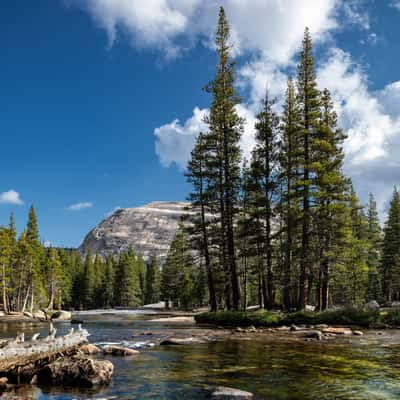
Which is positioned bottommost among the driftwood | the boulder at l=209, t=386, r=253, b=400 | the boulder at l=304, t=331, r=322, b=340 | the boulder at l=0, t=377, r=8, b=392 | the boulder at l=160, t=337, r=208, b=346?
the boulder at l=160, t=337, r=208, b=346

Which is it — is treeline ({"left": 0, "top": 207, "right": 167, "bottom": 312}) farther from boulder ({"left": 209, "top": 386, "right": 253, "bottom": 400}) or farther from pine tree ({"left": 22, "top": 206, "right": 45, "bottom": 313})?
boulder ({"left": 209, "top": 386, "right": 253, "bottom": 400})

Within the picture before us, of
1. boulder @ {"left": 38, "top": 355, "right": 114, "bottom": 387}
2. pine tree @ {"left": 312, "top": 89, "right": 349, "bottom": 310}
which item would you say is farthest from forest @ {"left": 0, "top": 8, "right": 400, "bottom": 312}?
boulder @ {"left": 38, "top": 355, "right": 114, "bottom": 387}

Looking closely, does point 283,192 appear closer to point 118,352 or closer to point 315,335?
point 315,335

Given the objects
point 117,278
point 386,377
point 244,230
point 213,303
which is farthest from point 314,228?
point 117,278

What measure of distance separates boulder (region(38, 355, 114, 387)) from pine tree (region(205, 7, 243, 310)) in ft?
71.5

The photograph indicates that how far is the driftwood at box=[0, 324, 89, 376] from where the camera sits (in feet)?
35.4

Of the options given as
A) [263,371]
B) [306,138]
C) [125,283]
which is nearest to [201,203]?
[306,138]

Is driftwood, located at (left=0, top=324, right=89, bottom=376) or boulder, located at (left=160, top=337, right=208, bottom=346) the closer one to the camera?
driftwood, located at (left=0, top=324, right=89, bottom=376)

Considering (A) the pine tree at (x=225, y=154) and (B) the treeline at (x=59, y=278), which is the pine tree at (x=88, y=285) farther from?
(A) the pine tree at (x=225, y=154)

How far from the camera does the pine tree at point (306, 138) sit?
2847 cm

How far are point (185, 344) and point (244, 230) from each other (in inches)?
595

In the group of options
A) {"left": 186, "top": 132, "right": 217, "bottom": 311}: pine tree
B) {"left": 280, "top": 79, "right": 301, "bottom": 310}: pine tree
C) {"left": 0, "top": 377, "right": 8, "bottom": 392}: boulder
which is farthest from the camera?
{"left": 186, "top": 132, "right": 217, "bottom": 311}: pine tree

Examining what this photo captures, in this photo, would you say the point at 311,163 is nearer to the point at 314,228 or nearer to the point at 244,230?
the point at 314,228

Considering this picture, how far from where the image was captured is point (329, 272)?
28.6 metres
